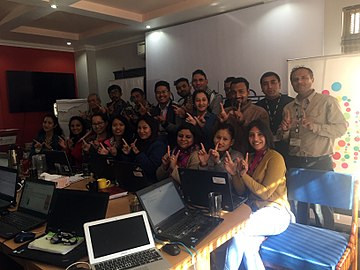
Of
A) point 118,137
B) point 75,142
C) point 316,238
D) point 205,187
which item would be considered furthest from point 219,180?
point 75,142

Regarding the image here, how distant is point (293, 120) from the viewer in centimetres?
303

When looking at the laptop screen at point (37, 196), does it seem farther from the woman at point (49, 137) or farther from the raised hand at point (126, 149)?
the woman at point (49, 137)

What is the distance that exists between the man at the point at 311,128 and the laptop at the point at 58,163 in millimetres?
2130

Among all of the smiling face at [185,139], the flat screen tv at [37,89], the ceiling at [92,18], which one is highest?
the ceiling at [92,18]

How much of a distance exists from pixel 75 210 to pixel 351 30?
3.29 metres

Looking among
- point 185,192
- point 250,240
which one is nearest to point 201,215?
point 185,192

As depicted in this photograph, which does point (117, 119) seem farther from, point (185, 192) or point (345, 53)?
point (345, 53)

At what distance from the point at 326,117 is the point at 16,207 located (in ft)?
9.17

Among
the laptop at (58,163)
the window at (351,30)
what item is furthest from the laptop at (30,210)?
the window at (351,30)

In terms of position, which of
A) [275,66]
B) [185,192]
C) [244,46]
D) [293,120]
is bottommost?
[185,192]

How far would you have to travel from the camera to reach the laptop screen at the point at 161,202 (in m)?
1.61

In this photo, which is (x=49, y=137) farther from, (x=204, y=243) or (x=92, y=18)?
(x=204, y=243)

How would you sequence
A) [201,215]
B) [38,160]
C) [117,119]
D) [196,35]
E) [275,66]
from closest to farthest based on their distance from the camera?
1. [201,215]
2. [38,160]
3. [117,119]
4. [275,66]
5. [196,35]

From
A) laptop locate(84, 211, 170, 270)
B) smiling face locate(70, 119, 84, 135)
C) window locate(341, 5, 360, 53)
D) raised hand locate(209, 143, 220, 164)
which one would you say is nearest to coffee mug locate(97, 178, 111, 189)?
raised hand locate(209, 143, 220, 164)
